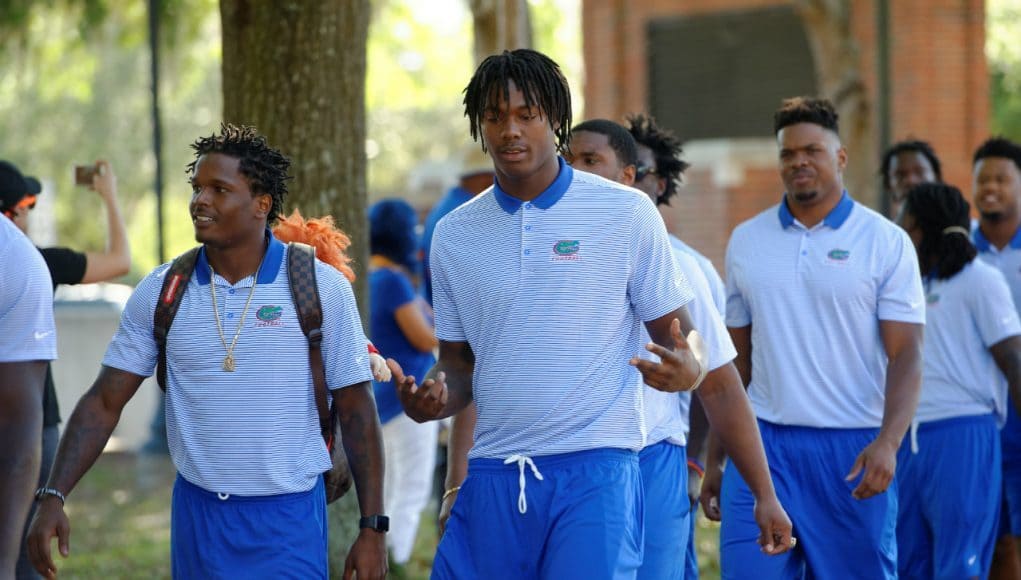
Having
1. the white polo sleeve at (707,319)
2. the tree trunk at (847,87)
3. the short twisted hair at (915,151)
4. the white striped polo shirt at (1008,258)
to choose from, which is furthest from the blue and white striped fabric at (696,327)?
the tree trunk at (847,87)

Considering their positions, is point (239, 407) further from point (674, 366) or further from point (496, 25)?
point (496, 25)

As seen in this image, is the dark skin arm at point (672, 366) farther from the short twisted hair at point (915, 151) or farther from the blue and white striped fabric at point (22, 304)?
the short twisted hair at point (915, 151)

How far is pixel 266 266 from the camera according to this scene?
5.10 m

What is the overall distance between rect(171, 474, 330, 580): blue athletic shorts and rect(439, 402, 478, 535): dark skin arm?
570 mm

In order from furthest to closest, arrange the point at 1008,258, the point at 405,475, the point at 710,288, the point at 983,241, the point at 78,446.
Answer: the point at 405,475
the point at 983,241
the point at 1008,258
the point at 710,288
the point at 78,446

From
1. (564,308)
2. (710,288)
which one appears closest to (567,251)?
(564,308)

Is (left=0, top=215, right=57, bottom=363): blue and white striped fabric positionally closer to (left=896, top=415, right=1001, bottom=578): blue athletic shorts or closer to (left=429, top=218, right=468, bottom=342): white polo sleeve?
(left=429, top=218, right=468, bottom=342): white polo sleeve

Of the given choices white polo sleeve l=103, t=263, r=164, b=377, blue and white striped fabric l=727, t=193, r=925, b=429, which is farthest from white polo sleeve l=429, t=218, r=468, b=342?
blue and white striped fabric l=727, t=193, r=925, b=429

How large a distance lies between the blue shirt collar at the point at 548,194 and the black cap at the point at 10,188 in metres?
2.71

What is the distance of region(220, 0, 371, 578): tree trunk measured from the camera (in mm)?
7438

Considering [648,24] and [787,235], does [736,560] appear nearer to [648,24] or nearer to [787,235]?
[787,235]

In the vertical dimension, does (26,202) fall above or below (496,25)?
below

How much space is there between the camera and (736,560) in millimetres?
6242

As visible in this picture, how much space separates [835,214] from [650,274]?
214 cm
